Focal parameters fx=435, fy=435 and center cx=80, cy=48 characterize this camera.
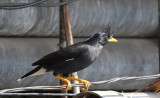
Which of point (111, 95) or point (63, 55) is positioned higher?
point (63, 55)

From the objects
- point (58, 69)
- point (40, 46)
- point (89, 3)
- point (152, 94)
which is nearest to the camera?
point (152, 94)

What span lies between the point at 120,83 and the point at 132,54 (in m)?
0.39

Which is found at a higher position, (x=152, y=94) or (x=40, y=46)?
(x=40, y=46)

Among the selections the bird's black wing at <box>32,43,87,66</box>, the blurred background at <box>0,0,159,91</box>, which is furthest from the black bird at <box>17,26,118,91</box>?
the blurred background at <box>0,0,159,91</box>

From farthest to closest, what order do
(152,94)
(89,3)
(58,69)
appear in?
(89,3) → (58,69) → (152,94)

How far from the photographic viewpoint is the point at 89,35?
5.26 meters

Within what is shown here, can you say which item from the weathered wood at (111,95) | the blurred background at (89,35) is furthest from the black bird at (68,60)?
the blurred background at (89,35)

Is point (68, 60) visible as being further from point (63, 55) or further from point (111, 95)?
point (111, 95)

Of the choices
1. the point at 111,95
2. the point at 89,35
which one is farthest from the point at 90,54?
the point at 89,35

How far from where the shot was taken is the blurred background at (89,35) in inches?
181

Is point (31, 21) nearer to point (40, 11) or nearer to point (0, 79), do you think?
point (40, 11)

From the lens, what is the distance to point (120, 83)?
5.43 metres

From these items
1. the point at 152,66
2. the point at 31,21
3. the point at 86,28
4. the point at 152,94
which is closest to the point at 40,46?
the point at 31,21

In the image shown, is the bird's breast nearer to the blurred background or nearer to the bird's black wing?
the bird's black wing
